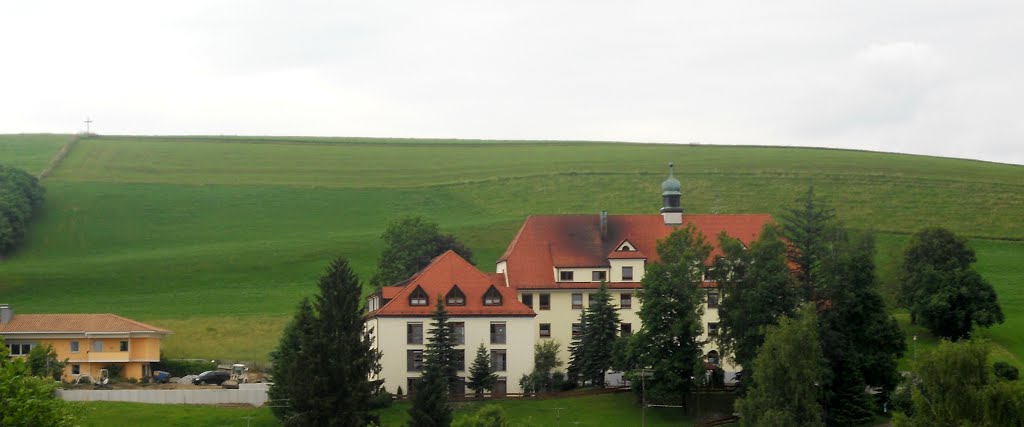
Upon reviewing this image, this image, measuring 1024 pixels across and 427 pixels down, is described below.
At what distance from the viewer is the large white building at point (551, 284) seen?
8965 cm

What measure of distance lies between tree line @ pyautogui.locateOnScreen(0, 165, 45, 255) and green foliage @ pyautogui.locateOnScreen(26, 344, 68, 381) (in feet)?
122

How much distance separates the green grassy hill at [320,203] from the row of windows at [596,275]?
1840cm

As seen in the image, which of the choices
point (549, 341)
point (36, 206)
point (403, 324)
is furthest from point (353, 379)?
point (36, 206)

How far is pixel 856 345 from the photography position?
78.1 metres

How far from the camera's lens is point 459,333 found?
90312 millimetres

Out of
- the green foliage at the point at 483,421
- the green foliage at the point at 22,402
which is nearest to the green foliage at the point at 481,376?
the green foliage at the point at 483,421

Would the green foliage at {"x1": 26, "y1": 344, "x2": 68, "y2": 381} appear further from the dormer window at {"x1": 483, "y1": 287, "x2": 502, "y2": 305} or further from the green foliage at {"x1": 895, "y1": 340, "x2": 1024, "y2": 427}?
the green foliage at {"x1": 895, "y1": 340, "x2": 1024, "y2": 427}

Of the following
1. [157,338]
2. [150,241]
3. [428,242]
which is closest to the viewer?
[157,338]

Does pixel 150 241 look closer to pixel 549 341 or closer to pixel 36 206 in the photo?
pixel 36 206

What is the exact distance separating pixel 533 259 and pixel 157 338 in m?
26.5

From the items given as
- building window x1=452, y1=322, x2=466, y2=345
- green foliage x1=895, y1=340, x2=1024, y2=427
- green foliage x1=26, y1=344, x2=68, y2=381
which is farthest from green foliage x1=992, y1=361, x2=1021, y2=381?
green foliage x1=26, y1=344, x2=68, y2=381

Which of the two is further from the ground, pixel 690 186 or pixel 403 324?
pixel 690 186

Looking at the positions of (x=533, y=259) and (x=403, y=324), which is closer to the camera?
(x=403, y=324)

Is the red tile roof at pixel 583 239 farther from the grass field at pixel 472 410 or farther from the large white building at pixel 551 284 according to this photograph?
the grass field at pixel 472 410
